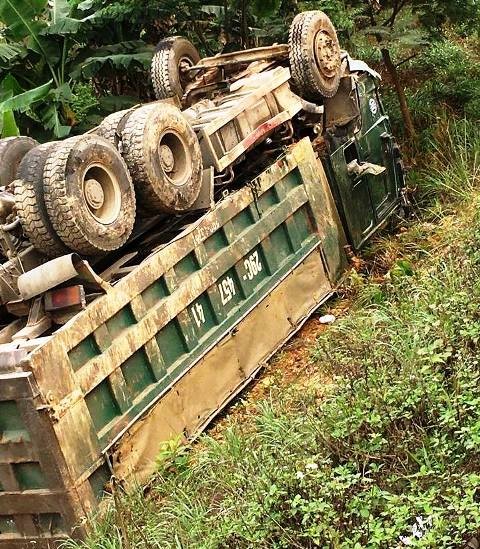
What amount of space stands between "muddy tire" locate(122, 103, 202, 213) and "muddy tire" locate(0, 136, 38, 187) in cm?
89

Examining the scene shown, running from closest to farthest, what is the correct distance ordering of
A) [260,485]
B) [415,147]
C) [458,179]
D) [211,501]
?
[260,485] → [211,501] → [458,179] → [415,147]

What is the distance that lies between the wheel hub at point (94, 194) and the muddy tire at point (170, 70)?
256 cm

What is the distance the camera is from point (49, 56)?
33.0 feet

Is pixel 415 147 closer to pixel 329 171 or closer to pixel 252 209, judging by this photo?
pixel 329 171

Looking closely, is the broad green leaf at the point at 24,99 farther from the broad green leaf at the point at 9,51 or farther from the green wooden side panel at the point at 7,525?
the green wooden side panel at the point at 7,525

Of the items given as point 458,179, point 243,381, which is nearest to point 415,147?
point 458,179

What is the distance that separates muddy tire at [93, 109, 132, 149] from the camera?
5.76m

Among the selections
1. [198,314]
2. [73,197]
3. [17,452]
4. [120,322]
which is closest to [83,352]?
[120,322]

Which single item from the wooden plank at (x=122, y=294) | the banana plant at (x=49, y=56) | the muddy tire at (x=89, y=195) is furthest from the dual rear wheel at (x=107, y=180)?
the banana plant at (x=49, y=56)

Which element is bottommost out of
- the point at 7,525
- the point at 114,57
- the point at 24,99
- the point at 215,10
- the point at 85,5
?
the point at 7,525

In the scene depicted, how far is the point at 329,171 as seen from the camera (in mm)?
7539

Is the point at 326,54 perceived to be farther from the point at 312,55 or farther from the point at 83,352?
the point at 83,352

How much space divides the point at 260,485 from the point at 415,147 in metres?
6.22

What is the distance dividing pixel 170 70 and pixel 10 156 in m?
2.17
